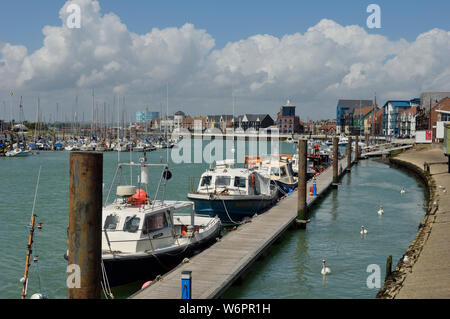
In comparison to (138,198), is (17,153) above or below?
above

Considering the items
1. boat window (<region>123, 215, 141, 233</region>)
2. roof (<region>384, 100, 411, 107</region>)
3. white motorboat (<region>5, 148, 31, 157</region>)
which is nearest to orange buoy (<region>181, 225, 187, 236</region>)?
boat window (<region>123, 215, 141, 233</region>)

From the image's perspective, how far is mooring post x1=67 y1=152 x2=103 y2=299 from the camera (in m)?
8.22

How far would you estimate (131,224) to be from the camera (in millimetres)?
17500

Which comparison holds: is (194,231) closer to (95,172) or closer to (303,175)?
(303,175)

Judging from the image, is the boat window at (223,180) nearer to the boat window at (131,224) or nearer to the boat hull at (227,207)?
the boat hull at (227,207)

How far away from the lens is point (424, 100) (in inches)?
5325

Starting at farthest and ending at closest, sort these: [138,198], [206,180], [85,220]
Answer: [206,180] < [138,198] < [85,220]

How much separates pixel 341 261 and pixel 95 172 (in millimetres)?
15904

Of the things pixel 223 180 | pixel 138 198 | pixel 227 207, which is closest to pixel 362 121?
pixel 223 180

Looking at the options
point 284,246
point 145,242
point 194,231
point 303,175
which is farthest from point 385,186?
point 145,242

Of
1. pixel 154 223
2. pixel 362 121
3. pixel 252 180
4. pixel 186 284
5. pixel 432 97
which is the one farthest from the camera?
pixel 362 121

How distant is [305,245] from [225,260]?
789cm

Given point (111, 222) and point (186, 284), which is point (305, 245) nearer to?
point (111, 222)

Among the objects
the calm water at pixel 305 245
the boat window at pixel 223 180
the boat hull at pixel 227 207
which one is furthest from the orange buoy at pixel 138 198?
the boat window at pixel 223 180
